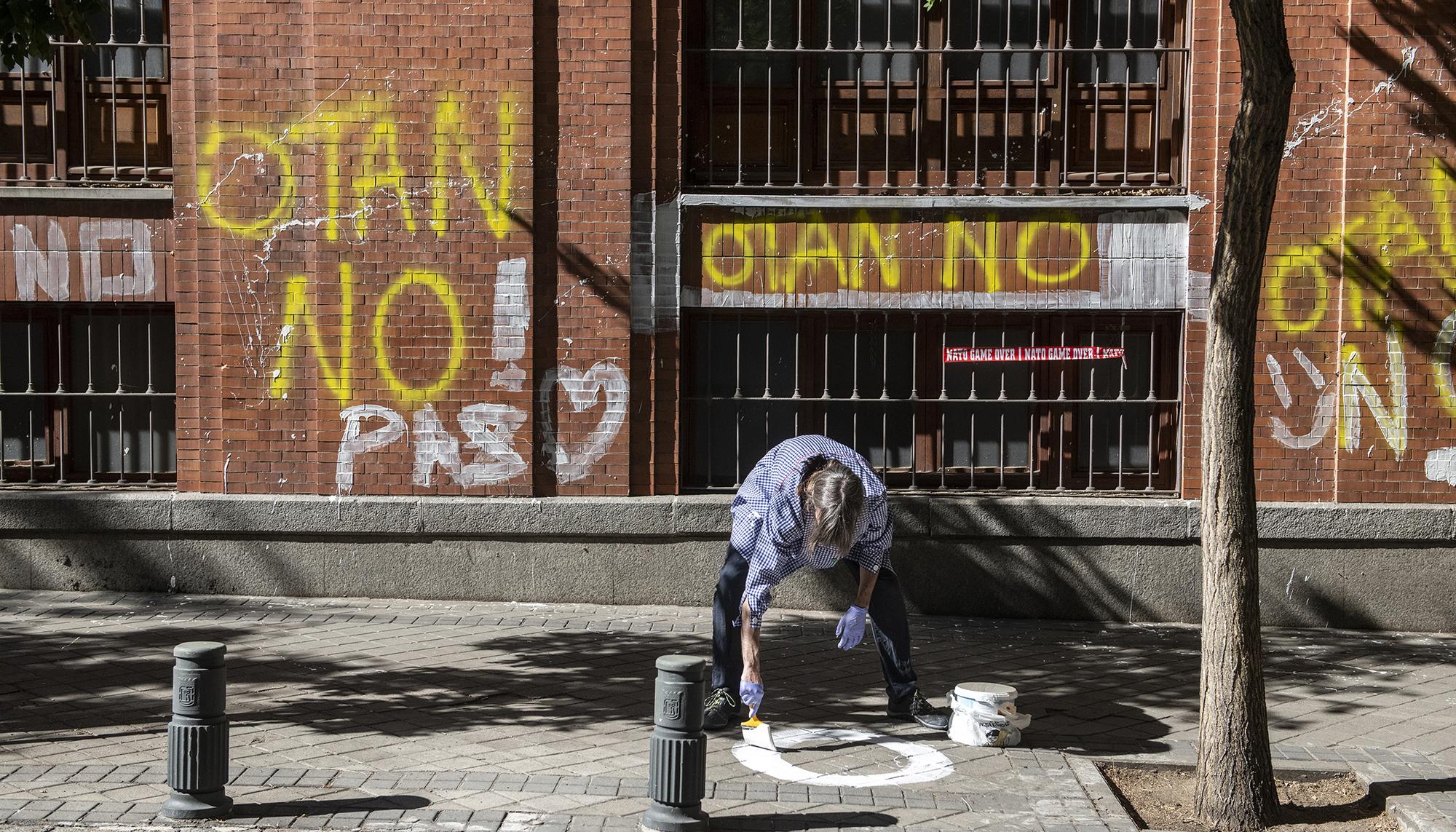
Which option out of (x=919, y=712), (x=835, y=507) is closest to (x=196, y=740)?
(x=835, y=507)

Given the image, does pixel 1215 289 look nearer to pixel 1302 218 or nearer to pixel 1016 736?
pixel 1016 736

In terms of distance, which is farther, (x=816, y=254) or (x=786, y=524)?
(x=816, y=254)

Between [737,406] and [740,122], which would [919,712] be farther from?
[740,122]

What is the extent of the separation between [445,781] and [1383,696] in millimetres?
5232

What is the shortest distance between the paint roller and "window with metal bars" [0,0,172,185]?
627 centimetres

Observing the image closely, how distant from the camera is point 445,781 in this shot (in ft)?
19.1

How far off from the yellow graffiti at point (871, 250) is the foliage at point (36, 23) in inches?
194

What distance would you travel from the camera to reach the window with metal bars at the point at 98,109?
32.4ft

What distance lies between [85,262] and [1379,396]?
909 centimetres

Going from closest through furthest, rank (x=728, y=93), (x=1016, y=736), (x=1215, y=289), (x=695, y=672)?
(x=695, y=672), (x=1215, y=289), (x=1016, y=736), (x=728, y=93)

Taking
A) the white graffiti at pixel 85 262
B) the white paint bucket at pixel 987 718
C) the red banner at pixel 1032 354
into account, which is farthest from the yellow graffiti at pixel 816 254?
the white graffiti at pixel 85 262

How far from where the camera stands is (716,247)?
9.71m

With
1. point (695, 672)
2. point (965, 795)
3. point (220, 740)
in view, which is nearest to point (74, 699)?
point (220, 740)

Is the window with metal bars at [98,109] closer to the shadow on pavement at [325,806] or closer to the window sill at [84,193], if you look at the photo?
the window sill at [84,193]
